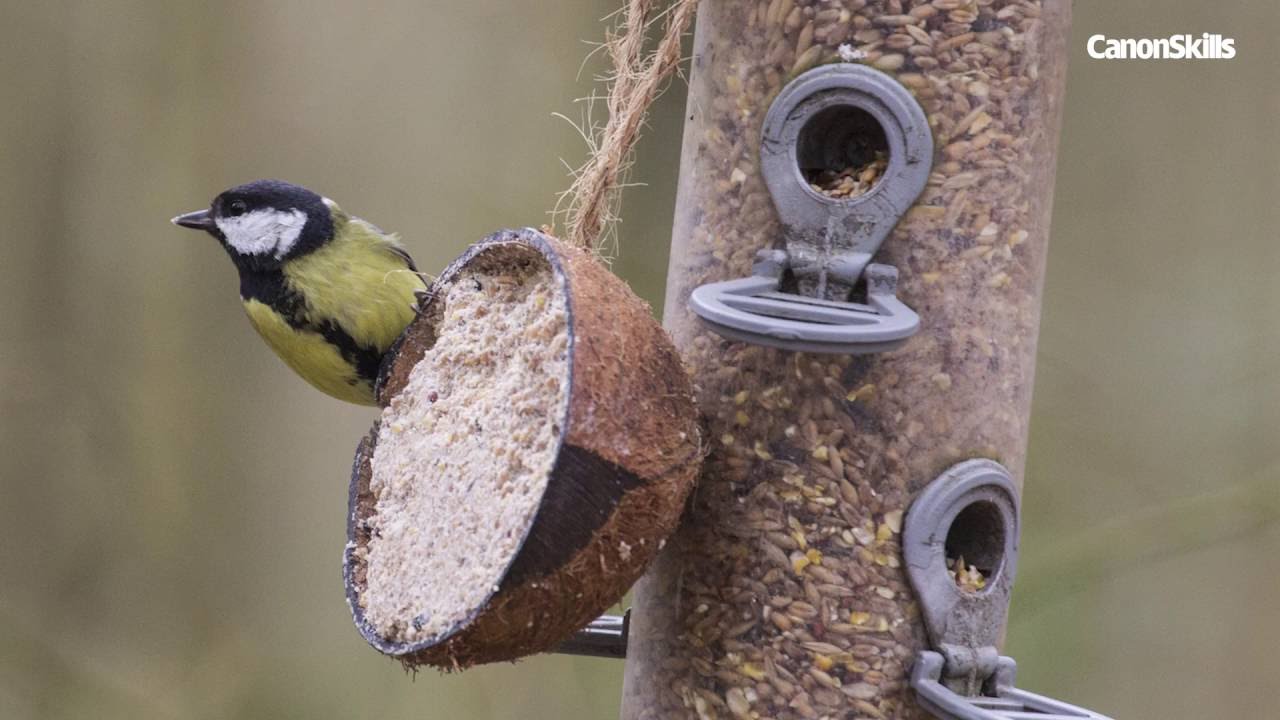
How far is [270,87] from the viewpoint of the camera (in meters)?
3.08

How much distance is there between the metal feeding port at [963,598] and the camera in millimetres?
1484

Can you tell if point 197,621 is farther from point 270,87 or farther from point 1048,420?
point 1048,420

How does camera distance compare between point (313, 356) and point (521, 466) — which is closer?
point (521, 466)

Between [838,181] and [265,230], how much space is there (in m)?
1.14

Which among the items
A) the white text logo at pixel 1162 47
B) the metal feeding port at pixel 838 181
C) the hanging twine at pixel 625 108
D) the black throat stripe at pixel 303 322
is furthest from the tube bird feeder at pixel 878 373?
the white text logo at pixel 1162 47

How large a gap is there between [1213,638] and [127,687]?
2.57 metres

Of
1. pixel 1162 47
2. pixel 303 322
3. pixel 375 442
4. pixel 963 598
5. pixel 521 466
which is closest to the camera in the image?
pixel 521 466

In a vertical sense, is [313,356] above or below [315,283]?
below

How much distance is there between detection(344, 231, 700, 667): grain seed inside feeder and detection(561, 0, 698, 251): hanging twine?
0.22 meters

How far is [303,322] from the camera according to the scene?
7.38 feet

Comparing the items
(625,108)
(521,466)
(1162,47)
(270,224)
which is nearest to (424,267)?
(270,224)

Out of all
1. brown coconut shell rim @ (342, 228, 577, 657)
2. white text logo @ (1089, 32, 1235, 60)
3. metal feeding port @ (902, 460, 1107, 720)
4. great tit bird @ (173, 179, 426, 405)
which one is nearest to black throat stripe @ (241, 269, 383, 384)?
great tit bird @ (173, 179, 426, 405)

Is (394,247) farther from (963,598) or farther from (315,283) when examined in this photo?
(963,598)

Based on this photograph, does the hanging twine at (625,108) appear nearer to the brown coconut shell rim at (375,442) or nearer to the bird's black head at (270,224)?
the brown coconut shell rim at (375,442)
